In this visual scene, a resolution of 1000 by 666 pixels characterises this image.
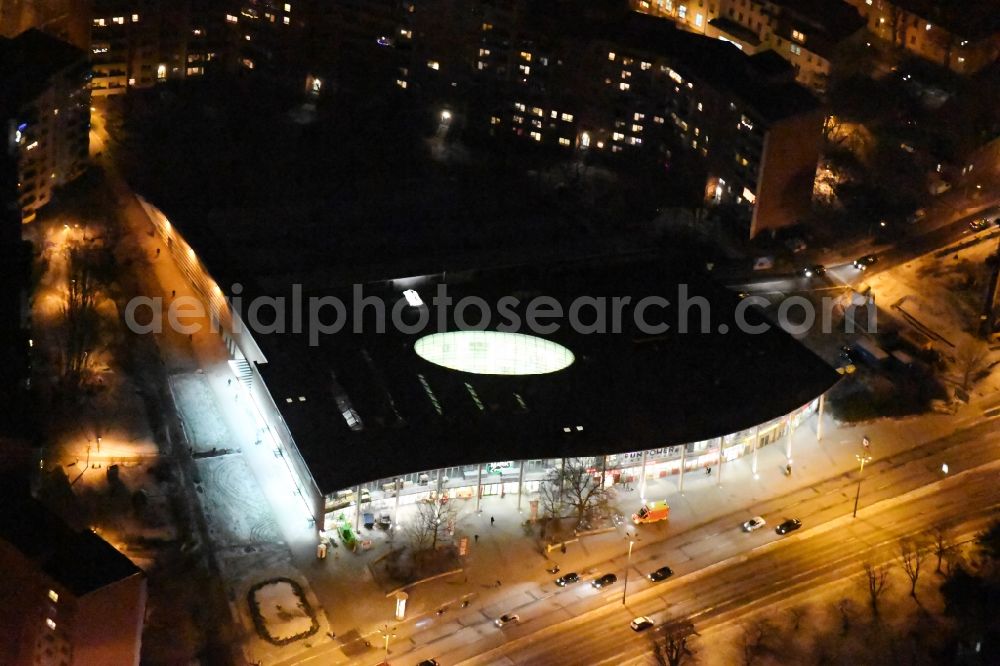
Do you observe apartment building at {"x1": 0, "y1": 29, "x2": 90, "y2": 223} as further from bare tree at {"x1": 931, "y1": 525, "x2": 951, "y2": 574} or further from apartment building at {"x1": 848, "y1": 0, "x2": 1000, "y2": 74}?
apartment building at {"x1": 848, "y1": 0, "x2": 1000, "y2": 74}

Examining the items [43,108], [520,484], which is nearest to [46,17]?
[43,108]

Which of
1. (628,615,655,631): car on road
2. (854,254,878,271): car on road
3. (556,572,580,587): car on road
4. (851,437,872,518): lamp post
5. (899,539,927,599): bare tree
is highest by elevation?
(854,254,878,271): car on road

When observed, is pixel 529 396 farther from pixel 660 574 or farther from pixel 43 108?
pixel 43 108

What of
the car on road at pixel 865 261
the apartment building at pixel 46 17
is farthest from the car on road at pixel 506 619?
the apartment building at pixel 46 17

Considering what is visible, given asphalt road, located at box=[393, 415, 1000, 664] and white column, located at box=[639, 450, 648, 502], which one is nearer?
asphalt road, located at box=[393, 415, 1000, 664]

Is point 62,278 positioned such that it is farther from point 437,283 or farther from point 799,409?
point 799,409

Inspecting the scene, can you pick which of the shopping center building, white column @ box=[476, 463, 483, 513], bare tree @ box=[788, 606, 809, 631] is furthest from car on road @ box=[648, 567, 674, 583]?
white column @ box=[476, 463, 483, 513]
